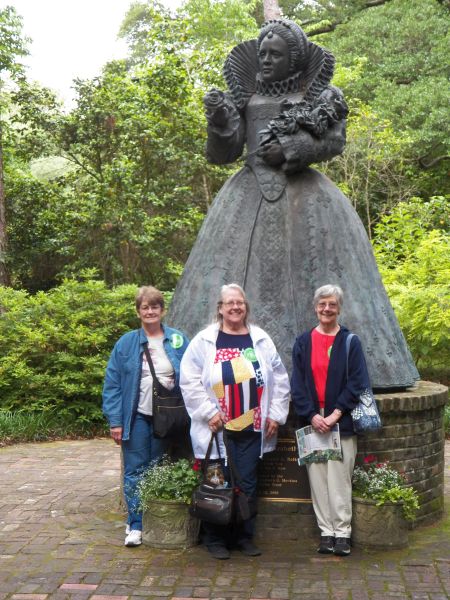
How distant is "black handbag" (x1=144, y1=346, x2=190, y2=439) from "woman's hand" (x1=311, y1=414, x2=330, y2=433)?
2.66ft

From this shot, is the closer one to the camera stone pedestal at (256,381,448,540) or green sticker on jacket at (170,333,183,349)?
green sticker on jacket at (170,333,183,349)

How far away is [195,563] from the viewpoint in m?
4.84

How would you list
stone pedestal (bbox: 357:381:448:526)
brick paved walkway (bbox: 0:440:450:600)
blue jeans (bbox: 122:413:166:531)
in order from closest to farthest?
brick paved walkway (bbox: 0:440:450:600)
blue jeans (bbox: 122:413:166:531)
stone pedestal (bbox: 357:381:448:526)

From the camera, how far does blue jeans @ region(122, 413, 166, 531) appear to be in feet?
17.1

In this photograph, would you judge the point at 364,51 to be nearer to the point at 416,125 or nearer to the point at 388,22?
the point at 388,22

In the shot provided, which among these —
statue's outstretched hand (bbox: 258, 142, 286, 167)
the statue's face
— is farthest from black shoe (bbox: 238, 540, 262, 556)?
the statue's face

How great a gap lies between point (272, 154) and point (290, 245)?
681 millimetres

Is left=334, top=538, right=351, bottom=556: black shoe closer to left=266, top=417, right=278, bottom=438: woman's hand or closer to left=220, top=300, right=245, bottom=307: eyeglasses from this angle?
left=266, top=417, right=278, bottom=438: woman's hand

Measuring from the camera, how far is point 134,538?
204 inches

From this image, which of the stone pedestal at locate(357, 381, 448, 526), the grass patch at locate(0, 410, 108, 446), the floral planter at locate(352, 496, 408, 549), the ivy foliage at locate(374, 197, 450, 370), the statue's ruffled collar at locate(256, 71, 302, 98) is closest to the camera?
the floral planter at locate(352, 496, 408, 549)

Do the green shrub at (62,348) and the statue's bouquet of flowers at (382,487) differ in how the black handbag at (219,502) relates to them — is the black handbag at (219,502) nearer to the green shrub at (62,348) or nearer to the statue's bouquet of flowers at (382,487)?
the statue's bouquet of flowers at (382,487)

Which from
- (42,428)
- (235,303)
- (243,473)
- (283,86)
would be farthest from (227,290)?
(42,428)

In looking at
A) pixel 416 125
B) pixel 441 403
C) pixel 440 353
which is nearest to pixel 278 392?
pixel 441 403

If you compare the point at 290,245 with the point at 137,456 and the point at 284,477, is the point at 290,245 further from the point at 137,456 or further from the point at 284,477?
the point at 137,456
